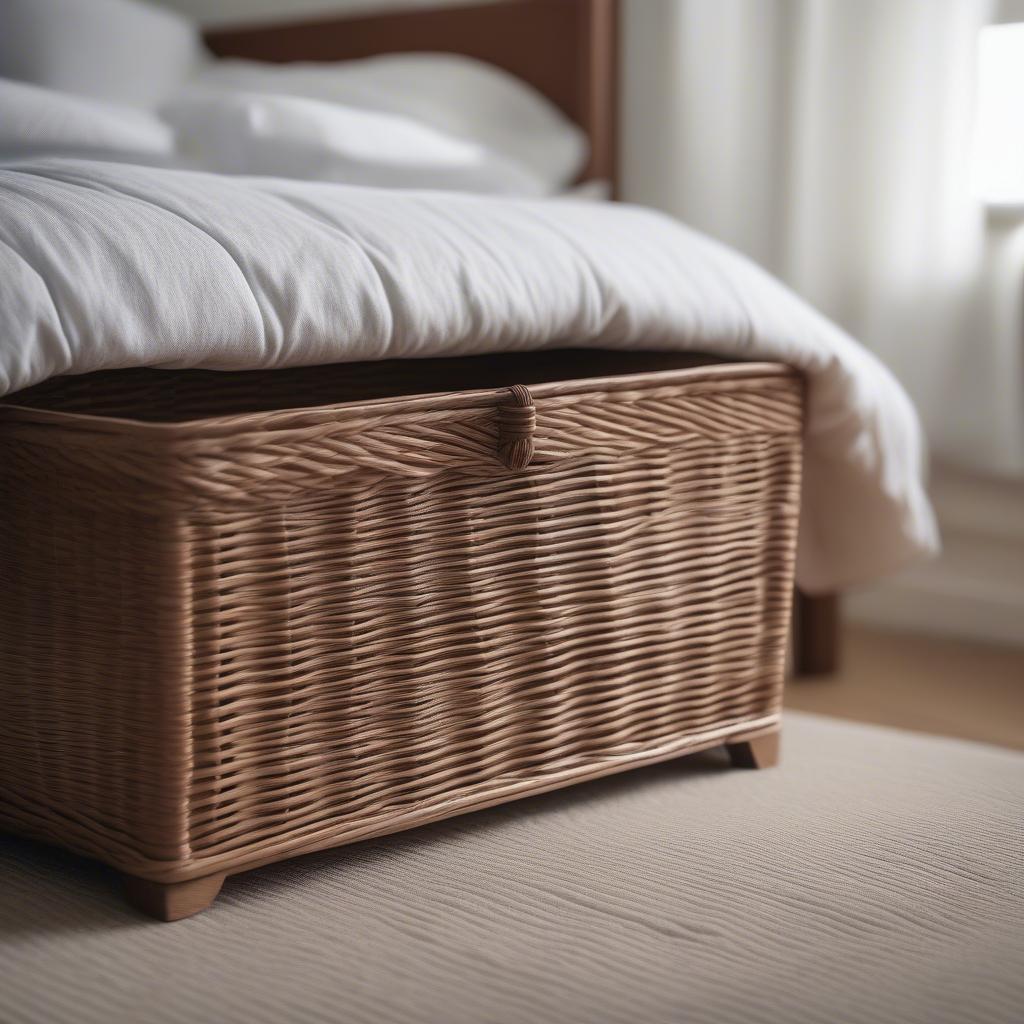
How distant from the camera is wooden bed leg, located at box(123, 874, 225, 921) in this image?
0.94 m

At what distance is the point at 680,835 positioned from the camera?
1125 mm

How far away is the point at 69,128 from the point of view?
4.13 ft

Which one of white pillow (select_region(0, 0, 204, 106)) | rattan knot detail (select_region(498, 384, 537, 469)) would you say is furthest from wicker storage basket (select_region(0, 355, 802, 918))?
white pillow (select_region(0, 0, 204, 106))

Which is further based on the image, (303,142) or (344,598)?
(303,142)

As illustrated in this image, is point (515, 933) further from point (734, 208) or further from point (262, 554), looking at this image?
point (734, 208)

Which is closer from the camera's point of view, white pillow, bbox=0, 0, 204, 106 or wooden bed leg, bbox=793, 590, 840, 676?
white pillow, bbox=0, 0, 204, 106

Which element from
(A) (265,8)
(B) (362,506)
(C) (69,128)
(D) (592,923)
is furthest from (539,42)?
(D) (592,923)

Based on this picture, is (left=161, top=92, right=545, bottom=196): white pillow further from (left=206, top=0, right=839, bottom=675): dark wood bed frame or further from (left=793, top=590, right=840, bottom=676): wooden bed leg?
(left=793, top=590, right=840, bottom=676): wooden bed leg

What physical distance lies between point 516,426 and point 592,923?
355 millimetres

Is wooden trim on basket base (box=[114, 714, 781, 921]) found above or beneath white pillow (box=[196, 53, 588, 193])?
beneath

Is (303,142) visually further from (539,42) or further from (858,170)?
(858,170)

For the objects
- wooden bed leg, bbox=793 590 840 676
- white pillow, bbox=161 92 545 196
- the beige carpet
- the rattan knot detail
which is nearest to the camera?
the beige carpet

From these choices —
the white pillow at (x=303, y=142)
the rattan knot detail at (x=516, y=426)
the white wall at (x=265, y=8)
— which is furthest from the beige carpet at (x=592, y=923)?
the white wall at (x=265, y=8)

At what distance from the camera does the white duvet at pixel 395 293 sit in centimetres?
89
